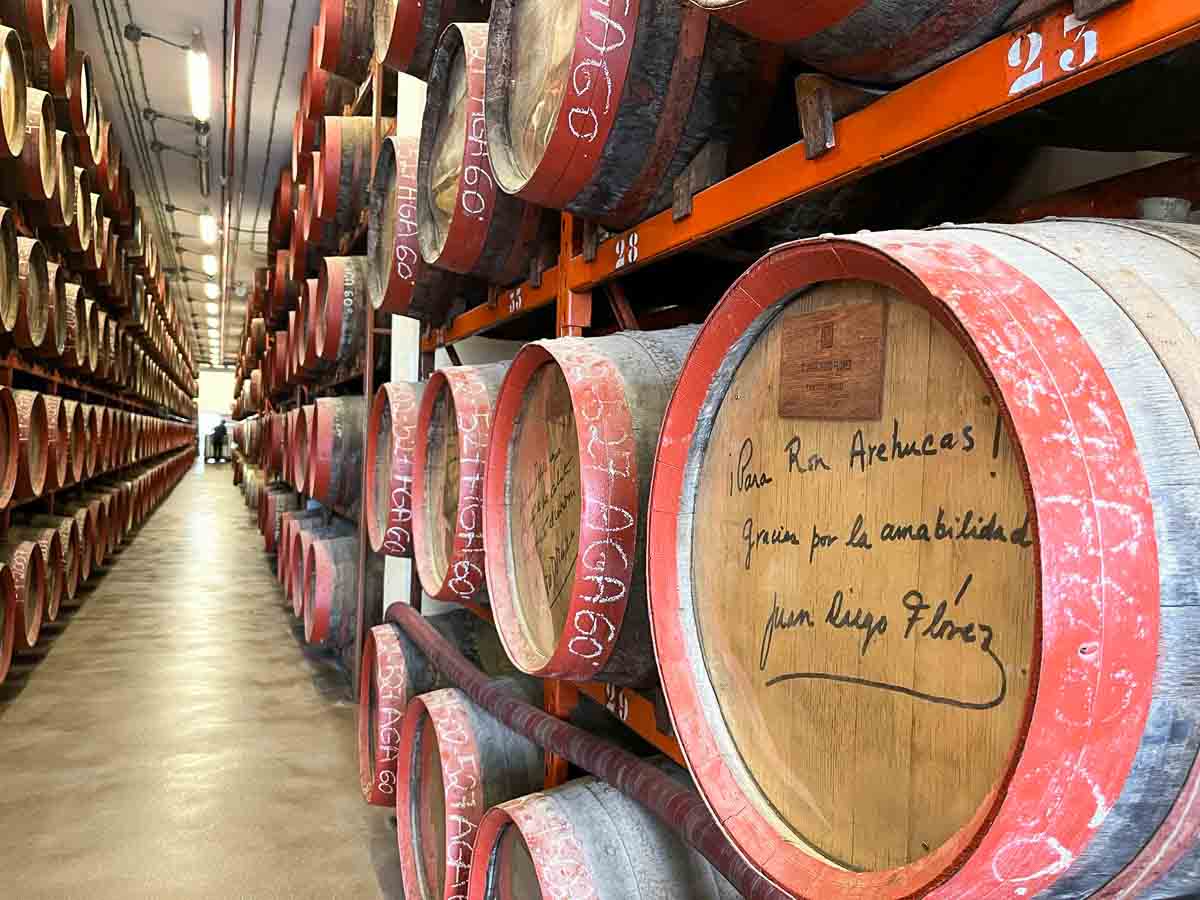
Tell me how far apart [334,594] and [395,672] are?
1906 millimetres

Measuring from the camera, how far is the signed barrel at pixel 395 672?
2822mm

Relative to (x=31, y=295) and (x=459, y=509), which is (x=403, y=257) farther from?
(x=31, y=295)

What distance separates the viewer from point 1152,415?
60 cm

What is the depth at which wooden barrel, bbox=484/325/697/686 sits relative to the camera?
1.29 meters

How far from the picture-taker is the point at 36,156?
4445 mm

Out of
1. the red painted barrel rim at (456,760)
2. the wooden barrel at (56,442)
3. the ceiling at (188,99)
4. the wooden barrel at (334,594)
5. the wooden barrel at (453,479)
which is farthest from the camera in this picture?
the ceiling at (188,99)

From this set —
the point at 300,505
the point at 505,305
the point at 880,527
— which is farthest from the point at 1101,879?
the point at 300,505

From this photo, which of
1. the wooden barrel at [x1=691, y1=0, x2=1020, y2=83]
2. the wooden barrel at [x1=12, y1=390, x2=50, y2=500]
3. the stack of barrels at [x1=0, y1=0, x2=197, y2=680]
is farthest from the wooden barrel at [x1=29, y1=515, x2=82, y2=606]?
the wooden barrel at [x1=691, y1=0, x2=1020, y2=83]

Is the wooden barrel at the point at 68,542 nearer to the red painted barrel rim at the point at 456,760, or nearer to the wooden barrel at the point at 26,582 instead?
the wooden barrel at the point at 26,582

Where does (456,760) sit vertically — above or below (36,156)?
below

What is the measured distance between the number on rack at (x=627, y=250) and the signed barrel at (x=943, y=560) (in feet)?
2.19

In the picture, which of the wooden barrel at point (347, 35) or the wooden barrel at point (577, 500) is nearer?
the wooden barrel at point (577, 500)

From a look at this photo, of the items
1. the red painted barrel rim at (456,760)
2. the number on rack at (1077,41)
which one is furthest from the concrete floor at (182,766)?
the number on rack at (1077,41)

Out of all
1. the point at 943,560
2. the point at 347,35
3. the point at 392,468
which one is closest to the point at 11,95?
the point at 347,35
